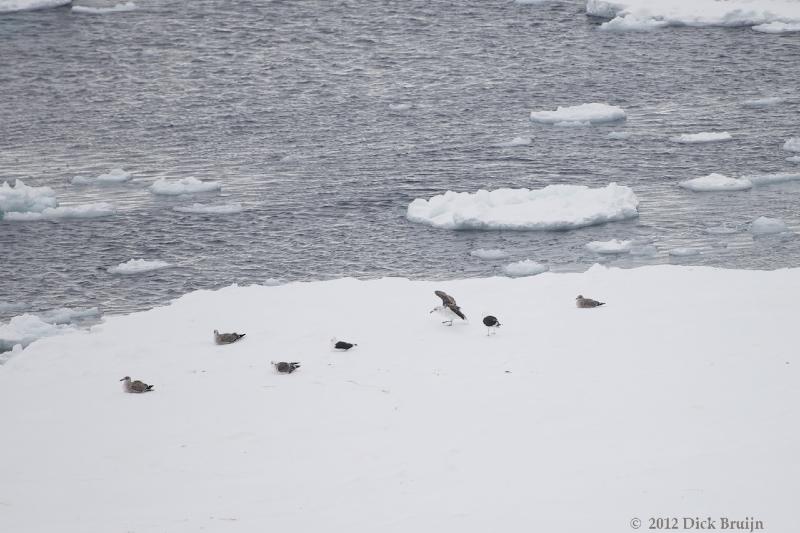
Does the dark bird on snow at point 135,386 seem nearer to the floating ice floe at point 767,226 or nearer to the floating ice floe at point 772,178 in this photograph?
the floating ice floe at point 767,226

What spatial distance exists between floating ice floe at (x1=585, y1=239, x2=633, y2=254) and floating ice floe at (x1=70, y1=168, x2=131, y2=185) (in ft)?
48.4

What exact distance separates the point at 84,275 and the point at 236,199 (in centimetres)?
675

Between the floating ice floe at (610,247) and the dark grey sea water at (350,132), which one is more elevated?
the floating ice floe at (610,247)

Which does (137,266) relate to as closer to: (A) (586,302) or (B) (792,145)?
(A) (586,302)

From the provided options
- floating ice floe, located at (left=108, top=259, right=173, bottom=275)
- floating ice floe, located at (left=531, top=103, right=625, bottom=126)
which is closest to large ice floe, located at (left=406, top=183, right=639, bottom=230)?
floating ice floe, located at (left=108, top=259, right=173, bottom=275)

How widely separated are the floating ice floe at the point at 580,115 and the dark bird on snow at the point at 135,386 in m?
24.4

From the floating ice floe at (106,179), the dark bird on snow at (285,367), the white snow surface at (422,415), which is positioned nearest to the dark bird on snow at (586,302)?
the white snow surface at (422,415)

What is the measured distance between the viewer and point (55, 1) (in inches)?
2258

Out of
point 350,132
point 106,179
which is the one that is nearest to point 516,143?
point 350,132

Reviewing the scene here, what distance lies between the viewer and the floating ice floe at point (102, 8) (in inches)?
2235

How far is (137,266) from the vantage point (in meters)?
28.2

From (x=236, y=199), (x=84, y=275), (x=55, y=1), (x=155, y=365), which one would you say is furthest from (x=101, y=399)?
(x=55, y=1)

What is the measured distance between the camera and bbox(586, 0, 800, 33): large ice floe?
5103cm

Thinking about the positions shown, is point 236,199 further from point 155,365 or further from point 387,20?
point 387,20
